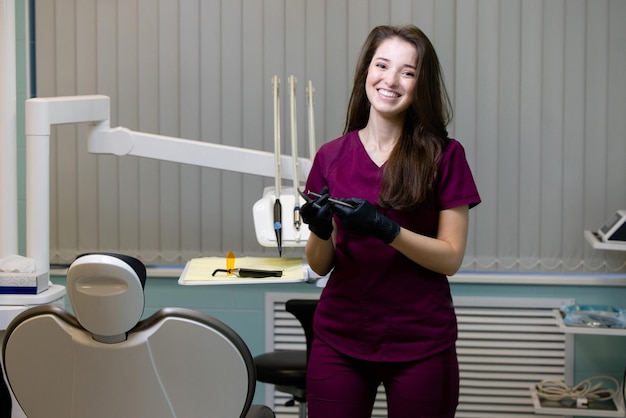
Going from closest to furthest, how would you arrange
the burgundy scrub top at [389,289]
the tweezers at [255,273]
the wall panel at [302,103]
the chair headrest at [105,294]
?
the chair headrest at [105,294] < the burgundy scrub top at [389,289] < the tweezers at [255,273] < the wall panel at [302,103]

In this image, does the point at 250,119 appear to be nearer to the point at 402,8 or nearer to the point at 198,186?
the point at 198,186

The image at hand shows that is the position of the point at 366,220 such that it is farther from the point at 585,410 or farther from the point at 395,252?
the point at 585,410

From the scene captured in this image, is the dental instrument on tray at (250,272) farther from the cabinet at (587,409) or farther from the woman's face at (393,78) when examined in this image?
the cabinet at (587,409)

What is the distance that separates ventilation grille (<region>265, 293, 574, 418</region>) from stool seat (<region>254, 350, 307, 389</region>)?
2.15ft

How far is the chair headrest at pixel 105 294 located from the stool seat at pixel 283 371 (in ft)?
3.39

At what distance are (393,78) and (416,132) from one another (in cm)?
12

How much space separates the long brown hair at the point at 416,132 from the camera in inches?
67.7

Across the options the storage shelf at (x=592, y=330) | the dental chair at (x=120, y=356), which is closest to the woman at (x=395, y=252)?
the dental chair at (x=120, y=356)

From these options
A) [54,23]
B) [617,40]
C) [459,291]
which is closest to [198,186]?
[54,23]

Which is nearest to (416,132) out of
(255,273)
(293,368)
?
(255,273)

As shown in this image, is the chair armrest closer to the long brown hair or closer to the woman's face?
the long brown hair

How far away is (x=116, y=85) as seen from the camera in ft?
10.4

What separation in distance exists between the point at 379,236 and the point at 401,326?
0.65ft

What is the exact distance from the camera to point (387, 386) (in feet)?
5.72
